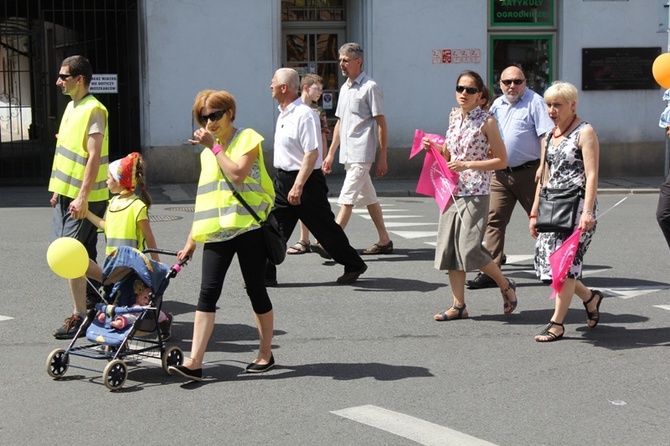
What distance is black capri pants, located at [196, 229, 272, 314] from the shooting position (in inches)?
245

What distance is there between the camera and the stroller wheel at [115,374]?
6035mm

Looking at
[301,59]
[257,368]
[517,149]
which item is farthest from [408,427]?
[301,59]

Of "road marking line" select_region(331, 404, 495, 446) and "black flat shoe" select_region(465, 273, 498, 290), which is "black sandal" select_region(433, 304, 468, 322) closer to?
"black flat shoe" select_region(465, 273, 498, 290)

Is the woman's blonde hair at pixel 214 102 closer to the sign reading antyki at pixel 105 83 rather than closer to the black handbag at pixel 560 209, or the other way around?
the black handbag at pixel 560 209

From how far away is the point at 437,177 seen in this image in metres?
8.09

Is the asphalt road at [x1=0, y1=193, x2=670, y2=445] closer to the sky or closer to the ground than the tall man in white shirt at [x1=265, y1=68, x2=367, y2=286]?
closer to the ground

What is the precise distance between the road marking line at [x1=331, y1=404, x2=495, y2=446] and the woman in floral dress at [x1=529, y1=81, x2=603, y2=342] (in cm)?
208

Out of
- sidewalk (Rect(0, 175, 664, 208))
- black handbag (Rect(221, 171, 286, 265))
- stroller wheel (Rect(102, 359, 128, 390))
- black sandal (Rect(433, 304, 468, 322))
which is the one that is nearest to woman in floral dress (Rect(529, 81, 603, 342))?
black sandal (Rect(433, 304, 468, 322))

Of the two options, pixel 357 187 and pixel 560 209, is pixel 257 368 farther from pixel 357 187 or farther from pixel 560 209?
pixel 357 187

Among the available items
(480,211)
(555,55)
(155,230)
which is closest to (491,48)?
(555,55)

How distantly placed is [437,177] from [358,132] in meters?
2.97

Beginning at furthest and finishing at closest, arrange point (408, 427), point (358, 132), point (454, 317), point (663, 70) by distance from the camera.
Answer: point (358, 132) < point (454, 317) < point (663, 70) < point (408, 427)

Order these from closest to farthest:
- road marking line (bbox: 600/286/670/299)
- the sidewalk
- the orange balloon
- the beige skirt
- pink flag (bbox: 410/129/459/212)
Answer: the orange balloon → the beige skirt → pink flag (bbox: 410/129/459/212) → road marking line (bbox: 600/286/670/299) → the sidewalk

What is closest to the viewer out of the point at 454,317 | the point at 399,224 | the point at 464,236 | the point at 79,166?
the point at 79,166
